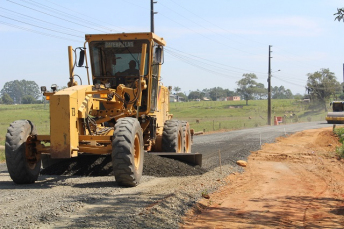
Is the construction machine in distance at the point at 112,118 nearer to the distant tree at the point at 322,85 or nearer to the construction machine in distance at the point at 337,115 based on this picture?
the construction machine in distance at the point at 337,115

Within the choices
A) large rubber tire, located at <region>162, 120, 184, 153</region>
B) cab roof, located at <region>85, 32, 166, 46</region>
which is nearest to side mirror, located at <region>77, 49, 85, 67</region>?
cab roof, located at <region>85, 32, 166, 46</region>

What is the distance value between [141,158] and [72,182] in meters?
1.56

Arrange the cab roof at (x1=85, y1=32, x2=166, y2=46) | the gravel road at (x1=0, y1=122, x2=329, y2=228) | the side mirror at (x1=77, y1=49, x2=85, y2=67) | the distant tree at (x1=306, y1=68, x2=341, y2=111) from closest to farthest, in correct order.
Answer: the gravel road at (x1=0, y1=122, x2=329, y2=228) → the cab roof at (x1=85, y1=32, x2=166, y2=46) → the side mirror at (x1=77, y1=49, x2=85, y2=67) → the distant tree at (x1=306, y1=68, x2=341, y2=111)

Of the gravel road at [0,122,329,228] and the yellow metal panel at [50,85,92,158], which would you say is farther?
the yellow metal panel at [50,85,92,158]

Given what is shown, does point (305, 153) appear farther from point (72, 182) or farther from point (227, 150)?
point (72, 182)

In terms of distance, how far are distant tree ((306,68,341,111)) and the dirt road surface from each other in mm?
88786

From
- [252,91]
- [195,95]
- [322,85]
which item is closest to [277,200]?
[322,85]

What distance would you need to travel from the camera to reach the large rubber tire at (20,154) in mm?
10211

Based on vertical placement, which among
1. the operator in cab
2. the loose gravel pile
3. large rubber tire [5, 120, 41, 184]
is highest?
the operator in cab

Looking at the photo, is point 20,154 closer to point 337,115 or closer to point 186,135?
point 186,135

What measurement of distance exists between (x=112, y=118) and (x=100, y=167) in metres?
1.21

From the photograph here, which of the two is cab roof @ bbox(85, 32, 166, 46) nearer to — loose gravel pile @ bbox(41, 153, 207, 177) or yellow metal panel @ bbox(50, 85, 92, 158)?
loose gravel pile @ bbox(41, 153, 207, 177)

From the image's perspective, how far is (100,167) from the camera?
11992 mm

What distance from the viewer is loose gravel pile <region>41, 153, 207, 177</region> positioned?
39.2 feet
